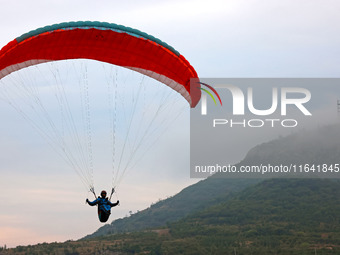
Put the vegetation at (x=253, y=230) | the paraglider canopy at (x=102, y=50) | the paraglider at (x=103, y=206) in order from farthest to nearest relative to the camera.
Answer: the vegetation at (x=253, y=230)
the paraglider canopy at (x=102, y=50)
the paraglider at (x=103, y=206)

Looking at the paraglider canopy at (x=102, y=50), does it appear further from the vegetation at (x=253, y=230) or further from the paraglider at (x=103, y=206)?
the vegetation at (x=253, y=230)

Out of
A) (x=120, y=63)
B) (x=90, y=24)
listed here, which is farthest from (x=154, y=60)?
(x=90, y=24)

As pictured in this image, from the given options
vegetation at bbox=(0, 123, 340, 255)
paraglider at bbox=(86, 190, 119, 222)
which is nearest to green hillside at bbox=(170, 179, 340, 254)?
vegetation at bbox=(0, 123, 340, 255)

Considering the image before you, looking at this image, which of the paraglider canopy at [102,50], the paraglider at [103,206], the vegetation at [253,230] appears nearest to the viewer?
the paraglider at [103,206]

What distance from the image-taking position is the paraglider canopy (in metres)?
29.1

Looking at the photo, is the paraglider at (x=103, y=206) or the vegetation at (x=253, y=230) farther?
the vegetation at (x=253, y=230)

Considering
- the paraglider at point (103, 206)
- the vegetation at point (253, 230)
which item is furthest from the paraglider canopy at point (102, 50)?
the vegetation at point (253, 230)

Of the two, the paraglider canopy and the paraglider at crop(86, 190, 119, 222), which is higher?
the paraglider canopy

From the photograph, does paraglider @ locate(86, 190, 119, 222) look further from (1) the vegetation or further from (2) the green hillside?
(2) the green hillside

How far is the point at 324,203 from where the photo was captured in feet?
472

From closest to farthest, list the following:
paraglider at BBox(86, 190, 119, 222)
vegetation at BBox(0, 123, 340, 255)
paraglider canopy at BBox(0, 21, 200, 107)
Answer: paraglider at BBox(86, 190, 119, 222) → paraglider canopy at BBox(0, 21, 200, 107) → vegetation at BBox(0, 123, 340, 255)

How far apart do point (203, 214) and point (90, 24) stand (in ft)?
409

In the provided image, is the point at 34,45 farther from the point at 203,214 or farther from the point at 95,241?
the point at 203,214

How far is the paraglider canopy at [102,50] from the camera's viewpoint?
29058mm
